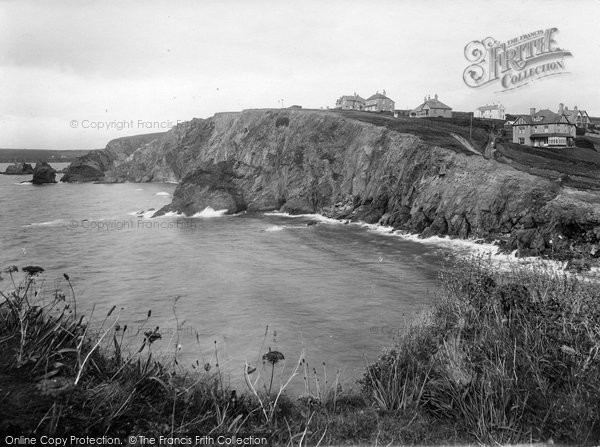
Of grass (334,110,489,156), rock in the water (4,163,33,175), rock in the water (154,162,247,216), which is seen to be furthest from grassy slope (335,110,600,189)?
rock in the water (4,163,33,175)

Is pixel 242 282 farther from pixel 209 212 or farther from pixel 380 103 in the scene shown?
pixel 380 103

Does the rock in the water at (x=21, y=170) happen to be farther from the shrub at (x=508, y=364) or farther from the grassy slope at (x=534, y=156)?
the shrub at (x=508, y=364)

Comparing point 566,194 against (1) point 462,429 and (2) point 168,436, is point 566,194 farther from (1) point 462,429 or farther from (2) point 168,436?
(2) point 168,436

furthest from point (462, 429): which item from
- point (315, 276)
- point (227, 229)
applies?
point (227, 229)

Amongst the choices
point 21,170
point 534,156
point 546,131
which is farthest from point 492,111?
point 21,170

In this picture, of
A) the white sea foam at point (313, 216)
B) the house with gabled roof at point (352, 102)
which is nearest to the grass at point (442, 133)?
the white sea foam at point (313, 216)

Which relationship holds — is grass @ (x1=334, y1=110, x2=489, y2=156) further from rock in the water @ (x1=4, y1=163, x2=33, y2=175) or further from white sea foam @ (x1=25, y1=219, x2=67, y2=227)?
rock in the water @ (x1=4, y1=163, x2=33, y2=175)
